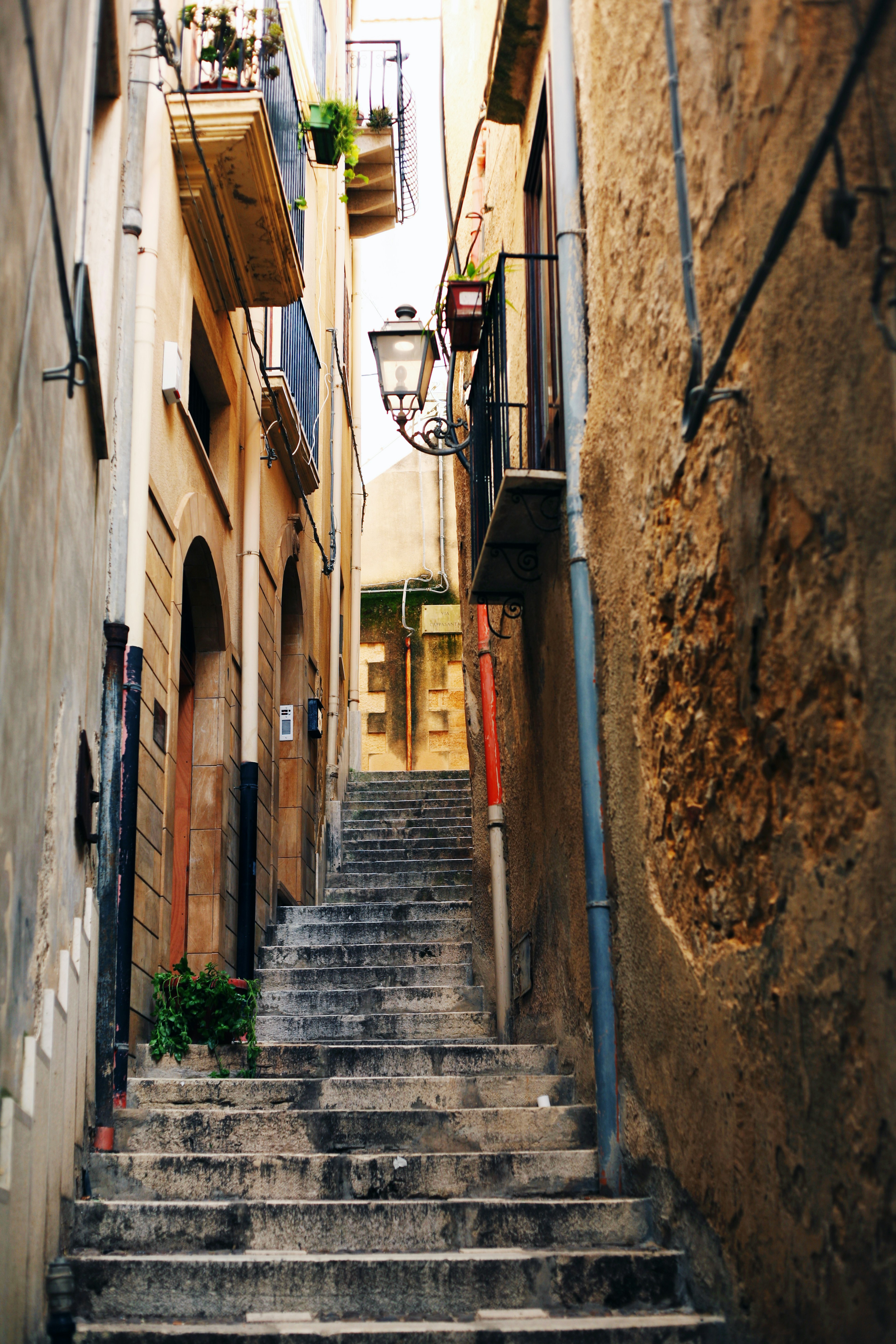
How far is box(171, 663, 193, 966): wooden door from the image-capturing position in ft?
24.4

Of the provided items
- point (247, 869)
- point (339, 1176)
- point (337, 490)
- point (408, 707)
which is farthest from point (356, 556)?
point (339, 1176)

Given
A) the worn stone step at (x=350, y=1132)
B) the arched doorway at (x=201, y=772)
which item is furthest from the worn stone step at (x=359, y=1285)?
the arched doorway at (x=201, y=772)

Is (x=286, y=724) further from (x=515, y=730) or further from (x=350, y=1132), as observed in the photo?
(x=350, y=1132)

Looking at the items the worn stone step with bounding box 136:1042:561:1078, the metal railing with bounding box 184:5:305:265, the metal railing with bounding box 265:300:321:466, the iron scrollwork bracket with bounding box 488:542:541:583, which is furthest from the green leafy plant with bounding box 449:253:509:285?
the worn stone step with bounding box 136:1042:561:1078

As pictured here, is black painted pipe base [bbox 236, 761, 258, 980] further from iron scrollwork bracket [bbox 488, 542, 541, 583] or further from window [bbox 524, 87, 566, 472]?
window [bbox 524, 87, 566, 472]

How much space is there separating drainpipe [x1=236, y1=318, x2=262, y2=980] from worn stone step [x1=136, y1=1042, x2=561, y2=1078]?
1936 millimetres

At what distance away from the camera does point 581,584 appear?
195 inches

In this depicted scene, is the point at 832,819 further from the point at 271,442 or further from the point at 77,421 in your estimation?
the point at 271,442

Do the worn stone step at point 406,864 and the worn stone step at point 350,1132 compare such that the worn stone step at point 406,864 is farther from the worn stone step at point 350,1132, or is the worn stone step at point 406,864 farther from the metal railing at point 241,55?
the metal railing at point 241,55

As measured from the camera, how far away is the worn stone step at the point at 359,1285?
3.48 metres

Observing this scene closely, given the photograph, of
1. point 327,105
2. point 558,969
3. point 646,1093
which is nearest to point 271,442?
point 327,105

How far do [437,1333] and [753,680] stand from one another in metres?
1.85

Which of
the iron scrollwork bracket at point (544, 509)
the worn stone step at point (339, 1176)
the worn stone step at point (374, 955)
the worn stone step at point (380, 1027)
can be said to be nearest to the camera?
the worn stone step at point (339, 1176)

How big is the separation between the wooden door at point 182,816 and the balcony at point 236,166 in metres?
2.59
